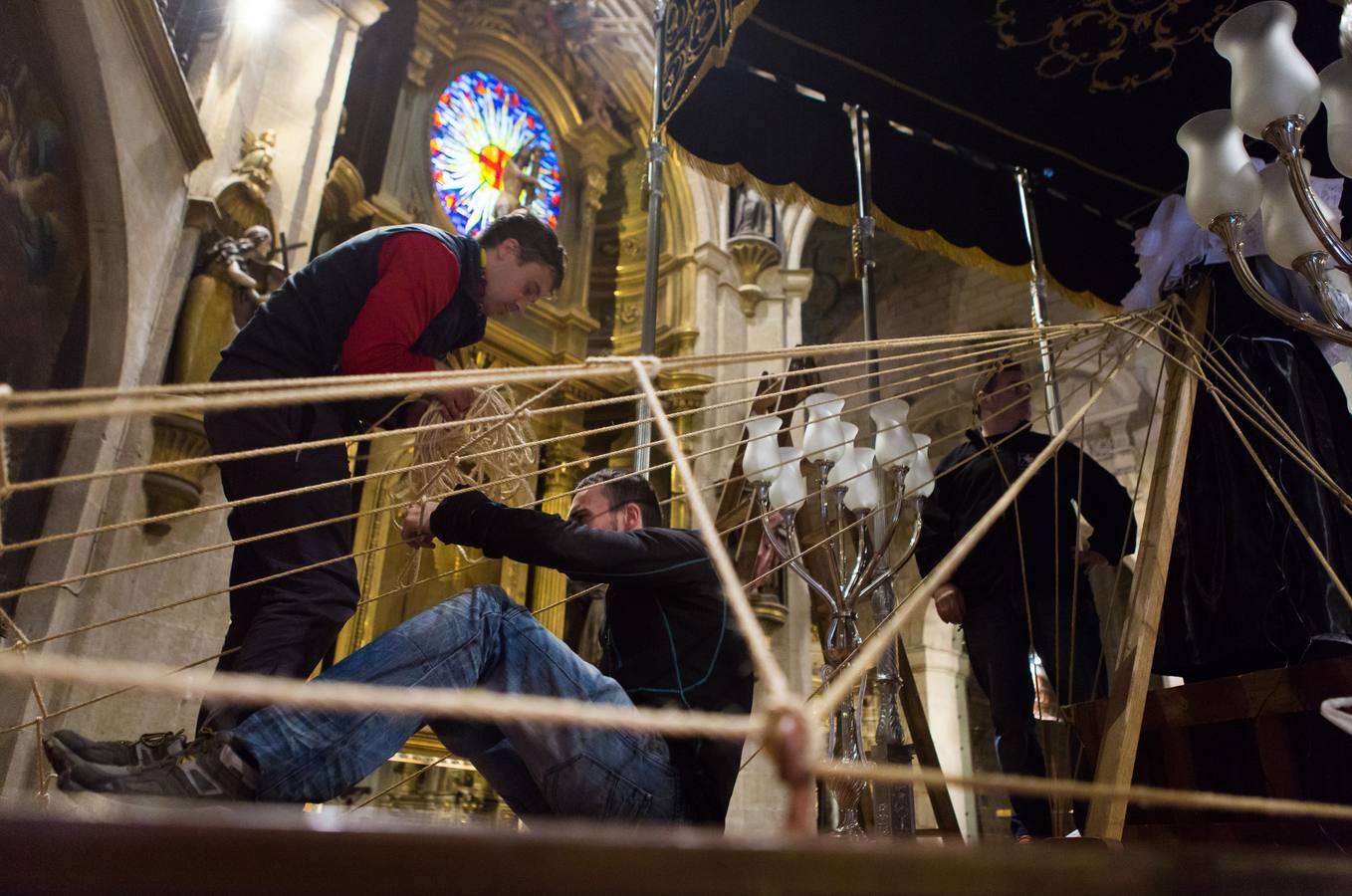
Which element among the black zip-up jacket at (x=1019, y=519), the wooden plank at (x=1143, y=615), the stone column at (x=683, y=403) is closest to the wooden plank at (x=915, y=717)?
the black zip-up jacket at (x=1019, y=519)

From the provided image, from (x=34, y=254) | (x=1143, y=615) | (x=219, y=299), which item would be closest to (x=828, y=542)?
(x=1143, y=615)

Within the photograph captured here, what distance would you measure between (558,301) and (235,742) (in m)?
6.08

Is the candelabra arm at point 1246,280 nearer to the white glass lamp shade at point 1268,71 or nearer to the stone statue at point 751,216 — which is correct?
the white glass lamp shade at point 1268,71

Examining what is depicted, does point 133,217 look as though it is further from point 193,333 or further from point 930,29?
point 930,29

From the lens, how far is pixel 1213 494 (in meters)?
1.72

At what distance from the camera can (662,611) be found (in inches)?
49.9

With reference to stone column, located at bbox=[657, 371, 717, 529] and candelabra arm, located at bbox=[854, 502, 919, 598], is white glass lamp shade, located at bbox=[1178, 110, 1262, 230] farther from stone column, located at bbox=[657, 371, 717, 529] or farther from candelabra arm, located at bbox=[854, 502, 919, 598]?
stone column, located at bbox=[657, 371, 717, 529]

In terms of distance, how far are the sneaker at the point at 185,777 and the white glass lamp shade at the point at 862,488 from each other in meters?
1.58

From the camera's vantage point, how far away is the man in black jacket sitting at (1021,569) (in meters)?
2.11

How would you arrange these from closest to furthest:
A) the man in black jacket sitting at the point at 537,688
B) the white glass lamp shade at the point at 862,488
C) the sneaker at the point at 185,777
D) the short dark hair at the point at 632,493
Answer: the sneaker at the point at 185,777, the man in black jacket sitting at the point at 537,688, the short dark hair at the point at 632,493, the white glass lamp shade at the point at 862,488

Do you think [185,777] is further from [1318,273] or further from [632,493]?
[1318,273]

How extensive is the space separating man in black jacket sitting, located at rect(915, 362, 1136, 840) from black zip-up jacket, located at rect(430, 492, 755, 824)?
39.1 inches

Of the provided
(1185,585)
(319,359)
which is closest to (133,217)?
(319,359)

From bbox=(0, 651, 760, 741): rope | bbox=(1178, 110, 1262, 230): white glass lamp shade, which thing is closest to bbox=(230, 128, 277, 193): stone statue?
bbox=(1178, 110, 1262, 230): white glass lamp shade
